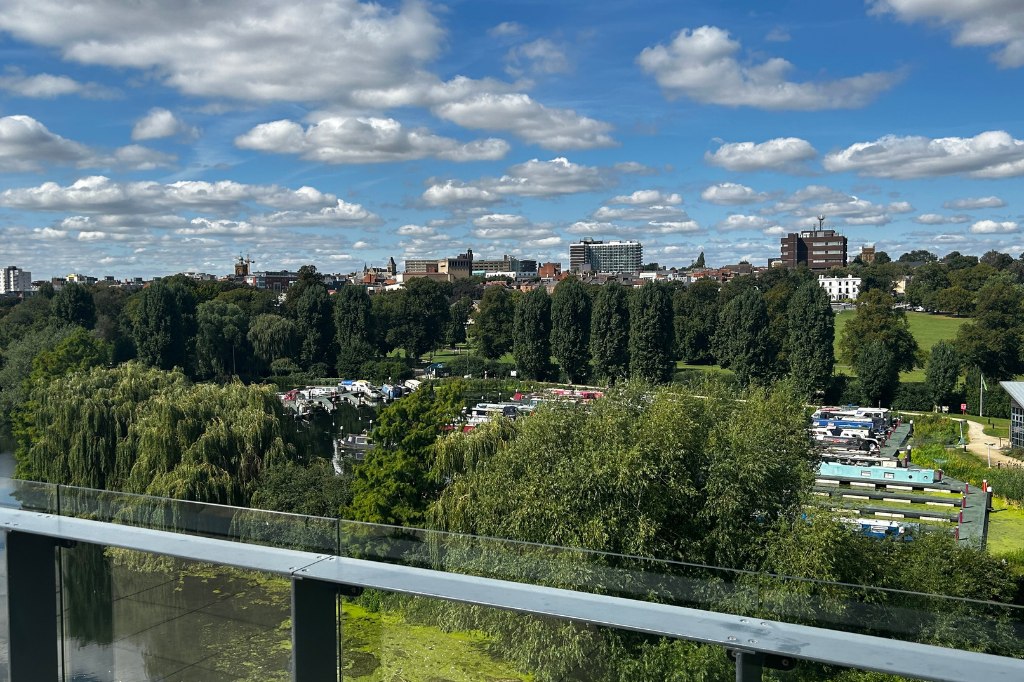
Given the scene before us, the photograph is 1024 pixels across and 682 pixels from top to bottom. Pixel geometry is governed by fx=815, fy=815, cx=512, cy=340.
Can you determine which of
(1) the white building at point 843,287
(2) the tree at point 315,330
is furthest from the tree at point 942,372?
(1) the white building at point 843,287

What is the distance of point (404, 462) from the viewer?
19078 mm

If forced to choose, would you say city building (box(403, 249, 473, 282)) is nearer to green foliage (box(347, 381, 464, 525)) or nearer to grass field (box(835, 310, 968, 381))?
grass field (box(835, 310, 968, 381))

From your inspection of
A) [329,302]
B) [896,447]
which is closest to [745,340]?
[896,447]

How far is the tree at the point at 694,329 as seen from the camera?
214ft

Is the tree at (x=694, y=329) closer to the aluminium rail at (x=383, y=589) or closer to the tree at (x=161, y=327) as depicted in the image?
the tree at (x=161, y=327)

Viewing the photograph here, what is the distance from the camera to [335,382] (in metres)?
62.3

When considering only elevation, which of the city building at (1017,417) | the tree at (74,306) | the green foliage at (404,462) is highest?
the tree at (74,306)

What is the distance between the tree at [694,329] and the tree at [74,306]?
4524 cm

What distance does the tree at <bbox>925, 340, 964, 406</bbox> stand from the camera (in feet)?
152

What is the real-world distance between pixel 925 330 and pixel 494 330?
122 feet

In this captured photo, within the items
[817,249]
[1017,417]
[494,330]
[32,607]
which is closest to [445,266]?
[817,249]

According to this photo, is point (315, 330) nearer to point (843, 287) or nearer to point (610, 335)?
point (610, 335)

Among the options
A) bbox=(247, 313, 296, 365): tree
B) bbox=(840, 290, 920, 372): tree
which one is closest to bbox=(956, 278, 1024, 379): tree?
bbox=(840, 290, 920, 372): tree

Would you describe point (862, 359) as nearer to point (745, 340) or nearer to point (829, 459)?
point (745, 340)
